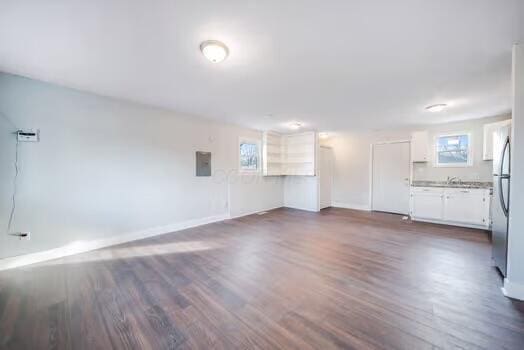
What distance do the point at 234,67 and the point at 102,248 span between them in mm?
3350

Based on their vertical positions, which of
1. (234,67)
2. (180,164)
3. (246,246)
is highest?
(234,67)

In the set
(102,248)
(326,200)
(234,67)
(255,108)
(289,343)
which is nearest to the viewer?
(289,343)

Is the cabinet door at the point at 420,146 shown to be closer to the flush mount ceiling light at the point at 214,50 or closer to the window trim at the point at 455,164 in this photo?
the window trim at the point at 455,164

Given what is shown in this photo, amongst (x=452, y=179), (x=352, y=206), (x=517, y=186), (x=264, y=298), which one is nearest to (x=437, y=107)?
(x=452, y=179)

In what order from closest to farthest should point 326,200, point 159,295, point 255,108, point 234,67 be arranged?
point 159,295 → point 234,67 → point 255,108 → point 326,200

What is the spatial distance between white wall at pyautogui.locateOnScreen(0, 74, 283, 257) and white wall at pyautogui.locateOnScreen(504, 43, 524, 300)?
4.57 meters

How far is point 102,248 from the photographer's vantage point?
3209 millimetres

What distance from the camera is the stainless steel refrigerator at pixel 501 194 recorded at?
2.14m

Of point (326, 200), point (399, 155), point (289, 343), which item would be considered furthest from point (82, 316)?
point (399, 155)

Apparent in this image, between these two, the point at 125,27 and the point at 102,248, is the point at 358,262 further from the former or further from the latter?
the point at 102,248

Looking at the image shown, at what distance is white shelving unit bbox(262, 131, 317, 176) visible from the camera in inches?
237

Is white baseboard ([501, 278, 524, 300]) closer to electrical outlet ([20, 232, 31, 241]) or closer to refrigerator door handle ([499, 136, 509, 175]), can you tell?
refrigerator door handle ([499, 136, 509, 175])

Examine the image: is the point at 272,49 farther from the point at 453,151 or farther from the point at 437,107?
the point at 453,151

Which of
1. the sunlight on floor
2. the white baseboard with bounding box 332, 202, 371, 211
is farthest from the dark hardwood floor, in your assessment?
the white baseboard with bounding box 332, 202, 371, 211
